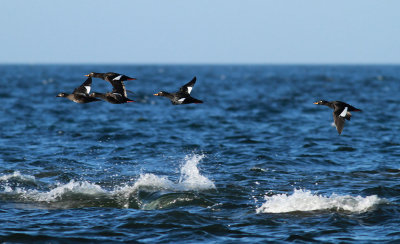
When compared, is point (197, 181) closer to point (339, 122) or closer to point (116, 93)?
point (116, 93)

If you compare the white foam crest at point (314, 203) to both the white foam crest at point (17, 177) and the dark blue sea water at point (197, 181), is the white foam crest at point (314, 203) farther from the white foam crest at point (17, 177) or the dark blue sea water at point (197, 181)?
the white foam crest at point (17, 177)

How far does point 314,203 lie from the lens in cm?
1303

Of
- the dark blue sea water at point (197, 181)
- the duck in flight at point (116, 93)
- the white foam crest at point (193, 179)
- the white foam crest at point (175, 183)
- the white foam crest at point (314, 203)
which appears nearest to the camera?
the dark blue sea water at point (197, 181)

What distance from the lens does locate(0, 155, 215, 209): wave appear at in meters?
13.5

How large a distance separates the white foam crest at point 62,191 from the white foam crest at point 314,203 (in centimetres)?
431

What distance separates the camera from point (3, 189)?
14.6 m

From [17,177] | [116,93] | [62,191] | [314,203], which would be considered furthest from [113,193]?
[314,203]

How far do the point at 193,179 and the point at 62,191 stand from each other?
3.54 meters

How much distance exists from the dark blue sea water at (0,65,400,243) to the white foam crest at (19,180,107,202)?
0.15 feet

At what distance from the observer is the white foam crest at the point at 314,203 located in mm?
12750

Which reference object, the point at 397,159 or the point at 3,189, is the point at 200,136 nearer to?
the point at 397,159

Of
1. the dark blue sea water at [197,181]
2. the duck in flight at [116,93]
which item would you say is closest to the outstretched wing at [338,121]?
the dark blue sea water at [197,181]

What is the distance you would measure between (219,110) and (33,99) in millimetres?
15599

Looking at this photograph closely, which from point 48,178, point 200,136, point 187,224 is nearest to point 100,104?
point 200,136
